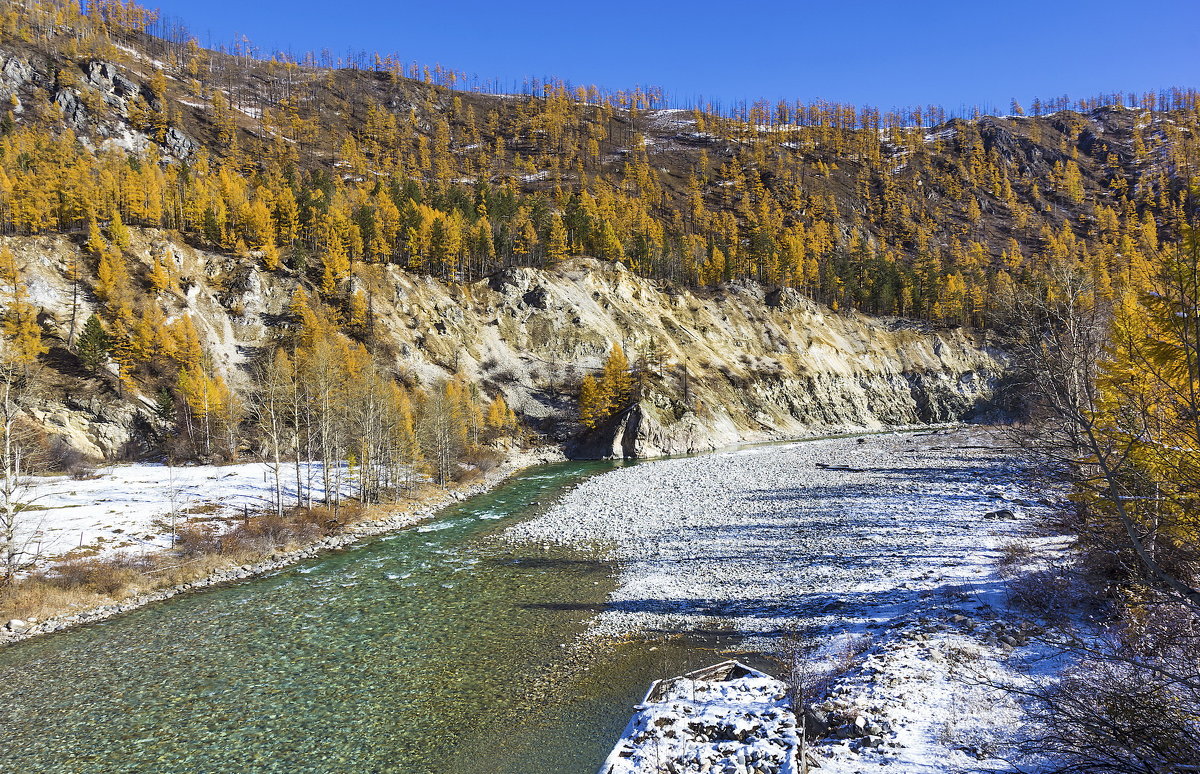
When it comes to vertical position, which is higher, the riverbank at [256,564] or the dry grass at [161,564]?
the dry grass at [161,564]

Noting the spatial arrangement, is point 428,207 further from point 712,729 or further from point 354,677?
point 712,729

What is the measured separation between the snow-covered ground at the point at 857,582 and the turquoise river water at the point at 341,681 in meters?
2.87

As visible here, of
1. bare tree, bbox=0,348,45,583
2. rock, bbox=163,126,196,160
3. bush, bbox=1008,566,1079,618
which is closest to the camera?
bush, bbox=1008,566,1079,618

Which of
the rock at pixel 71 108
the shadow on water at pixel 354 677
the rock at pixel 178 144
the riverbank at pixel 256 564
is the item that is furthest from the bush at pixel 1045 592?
the rock at pixel 71 108

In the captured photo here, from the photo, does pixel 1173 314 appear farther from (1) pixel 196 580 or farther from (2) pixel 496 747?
(1) pixel 196 580

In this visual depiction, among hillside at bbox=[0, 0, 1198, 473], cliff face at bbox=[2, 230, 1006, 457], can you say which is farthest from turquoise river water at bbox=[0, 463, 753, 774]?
cliff face at bbox=[2, 230, 1006, 457]

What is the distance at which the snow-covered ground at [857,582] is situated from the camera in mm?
10297

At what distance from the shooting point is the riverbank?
20078 mm

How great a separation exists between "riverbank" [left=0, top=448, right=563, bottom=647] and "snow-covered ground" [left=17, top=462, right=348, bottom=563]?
5242 millimetres

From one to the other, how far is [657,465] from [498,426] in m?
22.3

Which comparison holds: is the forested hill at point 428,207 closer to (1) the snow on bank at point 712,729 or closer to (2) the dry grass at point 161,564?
(1) the snow on bank at point 712,729

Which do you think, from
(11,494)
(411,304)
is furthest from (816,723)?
(411,304)

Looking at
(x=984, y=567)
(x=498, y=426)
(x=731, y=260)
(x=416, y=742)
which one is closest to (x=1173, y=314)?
(x=416, y=742)

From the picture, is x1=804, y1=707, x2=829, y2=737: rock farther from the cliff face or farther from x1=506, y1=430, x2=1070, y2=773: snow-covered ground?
the cliff face
